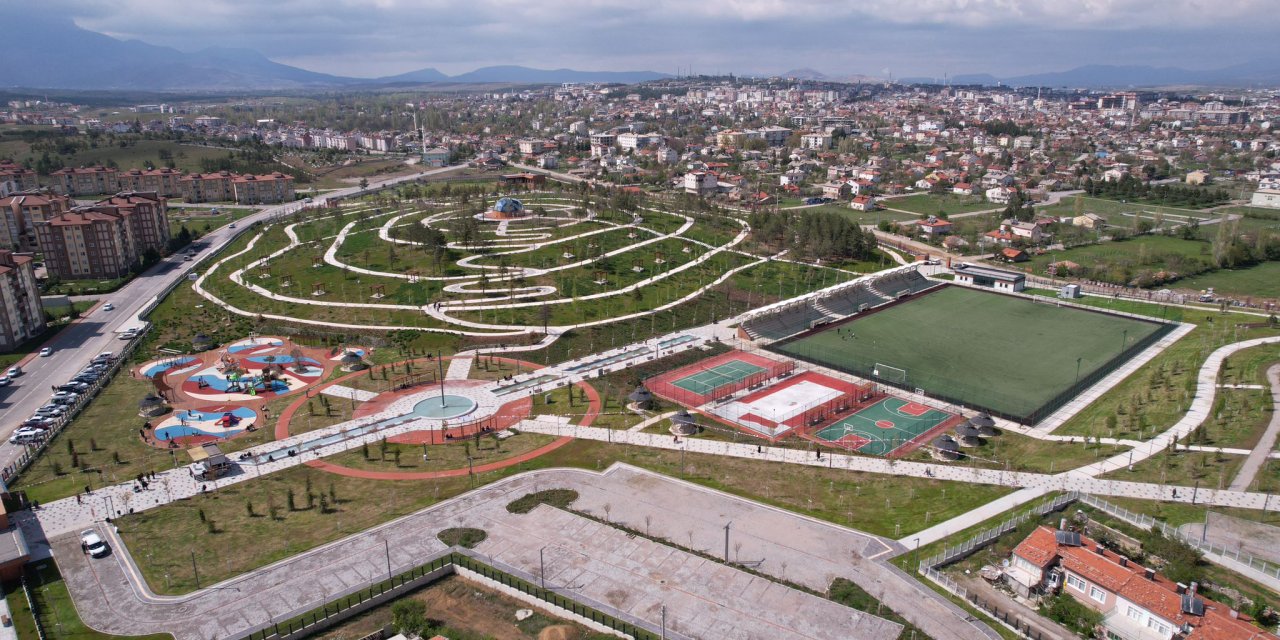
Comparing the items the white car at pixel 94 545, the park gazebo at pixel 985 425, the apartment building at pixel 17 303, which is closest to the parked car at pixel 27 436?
the white car at pixel 94 545

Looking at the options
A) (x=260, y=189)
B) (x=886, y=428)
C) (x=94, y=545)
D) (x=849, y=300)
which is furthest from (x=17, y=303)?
(x=849, y=300)

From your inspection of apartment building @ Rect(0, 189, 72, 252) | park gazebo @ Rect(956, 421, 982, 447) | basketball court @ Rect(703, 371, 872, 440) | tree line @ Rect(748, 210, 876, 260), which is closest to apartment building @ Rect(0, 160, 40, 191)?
apartment building @ Rect(0, 189, 72, 252)

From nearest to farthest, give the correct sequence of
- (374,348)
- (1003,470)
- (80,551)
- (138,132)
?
(80,551) < (1003,470) < (374,348) < (138,132)

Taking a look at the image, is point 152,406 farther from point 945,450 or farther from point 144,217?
point 144,217

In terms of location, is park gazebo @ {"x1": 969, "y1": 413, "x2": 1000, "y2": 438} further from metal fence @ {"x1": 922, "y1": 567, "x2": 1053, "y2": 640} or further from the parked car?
the parked car

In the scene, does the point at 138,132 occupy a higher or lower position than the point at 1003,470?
higher

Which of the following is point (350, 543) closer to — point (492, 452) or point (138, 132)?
point (492, 452)

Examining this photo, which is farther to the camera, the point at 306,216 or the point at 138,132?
the point at 138,132

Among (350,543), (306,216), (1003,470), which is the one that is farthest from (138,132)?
(1003,470)
